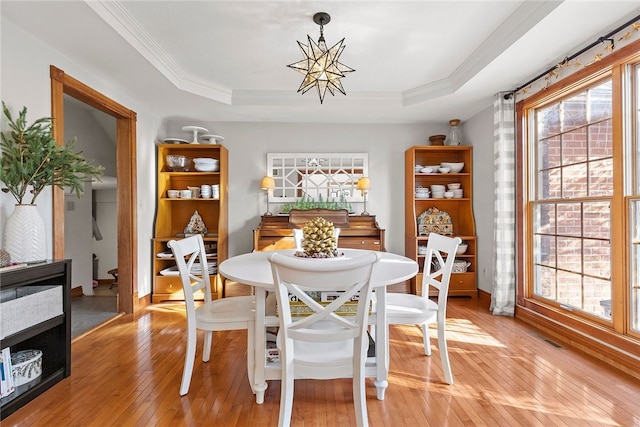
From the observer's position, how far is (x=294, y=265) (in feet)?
4.17

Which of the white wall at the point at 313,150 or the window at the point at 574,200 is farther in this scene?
the white wall at the point at 313,150

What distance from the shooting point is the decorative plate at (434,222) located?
13.7 feet

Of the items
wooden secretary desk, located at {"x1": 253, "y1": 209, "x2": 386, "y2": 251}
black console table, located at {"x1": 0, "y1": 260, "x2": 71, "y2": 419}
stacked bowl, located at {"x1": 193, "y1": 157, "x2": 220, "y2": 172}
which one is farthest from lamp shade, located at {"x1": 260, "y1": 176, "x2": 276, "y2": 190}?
black console table, located at {"x1": 0, "y1": 260, "x2": 71, "y2": 419}

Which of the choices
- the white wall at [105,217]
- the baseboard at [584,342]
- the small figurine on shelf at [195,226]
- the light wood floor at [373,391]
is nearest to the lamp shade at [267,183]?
the small figurine on shelf at [195,226]

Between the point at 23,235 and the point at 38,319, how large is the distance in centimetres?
50

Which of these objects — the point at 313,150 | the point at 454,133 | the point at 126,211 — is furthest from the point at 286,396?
the point at 454,133

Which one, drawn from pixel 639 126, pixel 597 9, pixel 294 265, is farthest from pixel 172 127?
pixel 639 126

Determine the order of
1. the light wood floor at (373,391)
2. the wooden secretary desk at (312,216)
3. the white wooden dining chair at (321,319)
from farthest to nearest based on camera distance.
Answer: the wooden secretary desk at (312,216) < the light wood floor at (373,391) < the white wooden dining chair at (321,319)

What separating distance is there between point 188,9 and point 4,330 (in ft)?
7.01

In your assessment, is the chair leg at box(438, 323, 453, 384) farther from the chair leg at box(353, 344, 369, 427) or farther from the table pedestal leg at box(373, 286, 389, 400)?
the chair leg at box(353, 344, 369, 427)

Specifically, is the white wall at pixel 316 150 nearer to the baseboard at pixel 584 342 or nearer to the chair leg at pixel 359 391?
the baseboard at pixel 584 342

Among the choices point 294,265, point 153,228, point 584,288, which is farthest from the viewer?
point 153,228

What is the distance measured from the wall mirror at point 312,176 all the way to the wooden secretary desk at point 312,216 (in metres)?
0.34

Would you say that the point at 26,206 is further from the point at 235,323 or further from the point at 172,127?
the point at 172,127
